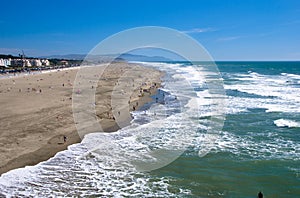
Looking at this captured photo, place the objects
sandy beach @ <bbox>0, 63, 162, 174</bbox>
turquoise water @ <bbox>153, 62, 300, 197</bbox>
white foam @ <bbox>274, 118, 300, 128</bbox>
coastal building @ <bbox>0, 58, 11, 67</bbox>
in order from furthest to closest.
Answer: coastal building @ <bbox>0, 58, 11, 67</bbox> → white foam @ <bbox>274, 118, 300, 128</bbox> → sandy beach @ <bbox>0, 63, 162, 174</bbox> → turquoise water @ <bbox>153, 62, 300, 197</bbox>

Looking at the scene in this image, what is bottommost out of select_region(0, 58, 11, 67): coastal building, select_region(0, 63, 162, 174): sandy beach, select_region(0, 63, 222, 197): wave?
select_region(0, 63, 222, 197): wave

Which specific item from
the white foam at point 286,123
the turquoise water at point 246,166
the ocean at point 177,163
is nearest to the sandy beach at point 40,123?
the ocean at point 177,163

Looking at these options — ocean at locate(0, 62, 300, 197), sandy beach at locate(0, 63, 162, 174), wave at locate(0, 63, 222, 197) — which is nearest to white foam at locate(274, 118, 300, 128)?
ocean at locate(0, 62, 300, 197)

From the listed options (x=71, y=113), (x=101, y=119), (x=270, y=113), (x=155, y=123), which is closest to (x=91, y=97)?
(x=71, y=113)

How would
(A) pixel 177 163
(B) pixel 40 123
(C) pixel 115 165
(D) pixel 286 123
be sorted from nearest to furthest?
Answer: (C) pixel 115 165 < (A) pixel 177 163 < (B) pixel 40 123 < (D) pixel 286 123

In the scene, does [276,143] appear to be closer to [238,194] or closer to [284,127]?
[284,127]

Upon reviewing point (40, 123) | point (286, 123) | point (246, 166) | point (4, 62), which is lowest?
point (246, 166)

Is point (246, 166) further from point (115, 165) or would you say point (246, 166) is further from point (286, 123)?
point (286, 123)

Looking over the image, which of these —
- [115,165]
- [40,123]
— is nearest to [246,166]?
[115,165]

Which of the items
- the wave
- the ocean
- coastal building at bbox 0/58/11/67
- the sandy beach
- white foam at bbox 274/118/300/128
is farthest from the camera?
coastal building at bbox 0/58/11/67

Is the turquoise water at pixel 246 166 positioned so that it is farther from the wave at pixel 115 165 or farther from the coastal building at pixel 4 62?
the coastal building at pixel 4 62

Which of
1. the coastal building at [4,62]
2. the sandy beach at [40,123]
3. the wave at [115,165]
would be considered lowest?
the wave at [115,165]

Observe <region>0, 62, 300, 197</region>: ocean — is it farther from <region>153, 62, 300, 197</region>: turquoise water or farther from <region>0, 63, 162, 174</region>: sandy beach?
<region>0, 63, 162, 174</region>: sandy beach

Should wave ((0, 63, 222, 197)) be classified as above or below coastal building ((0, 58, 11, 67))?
below
